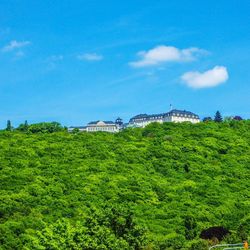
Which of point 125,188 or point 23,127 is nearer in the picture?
point 125,188

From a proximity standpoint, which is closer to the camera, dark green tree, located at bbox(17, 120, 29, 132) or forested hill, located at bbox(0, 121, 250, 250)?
forested hill, located at bbox(0, 121, 250, 250)

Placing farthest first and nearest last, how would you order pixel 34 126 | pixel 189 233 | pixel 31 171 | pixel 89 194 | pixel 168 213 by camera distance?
pixel 34 126 → pixel 31 171 → pixel 89 194 → pixel 168 213 → pixel 189 233

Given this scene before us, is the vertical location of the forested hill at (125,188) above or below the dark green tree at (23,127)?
below

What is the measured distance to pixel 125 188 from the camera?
180ft

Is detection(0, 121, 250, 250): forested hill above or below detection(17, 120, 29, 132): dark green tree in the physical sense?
below

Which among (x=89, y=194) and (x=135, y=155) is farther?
(x=135, y=155)

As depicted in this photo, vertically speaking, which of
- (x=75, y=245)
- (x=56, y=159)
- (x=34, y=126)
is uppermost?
(x=34, y=126)

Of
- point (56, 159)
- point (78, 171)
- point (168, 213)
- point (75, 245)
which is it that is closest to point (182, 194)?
point (168, 213)

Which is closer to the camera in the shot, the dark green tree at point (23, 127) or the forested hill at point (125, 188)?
the forested hill at point (125, 188)

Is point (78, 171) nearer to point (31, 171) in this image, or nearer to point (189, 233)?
point (31, 171)

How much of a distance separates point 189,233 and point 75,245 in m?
12.6

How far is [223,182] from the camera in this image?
197 ft

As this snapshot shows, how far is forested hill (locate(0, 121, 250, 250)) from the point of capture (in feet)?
117

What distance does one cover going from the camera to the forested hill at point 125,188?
3572cm
